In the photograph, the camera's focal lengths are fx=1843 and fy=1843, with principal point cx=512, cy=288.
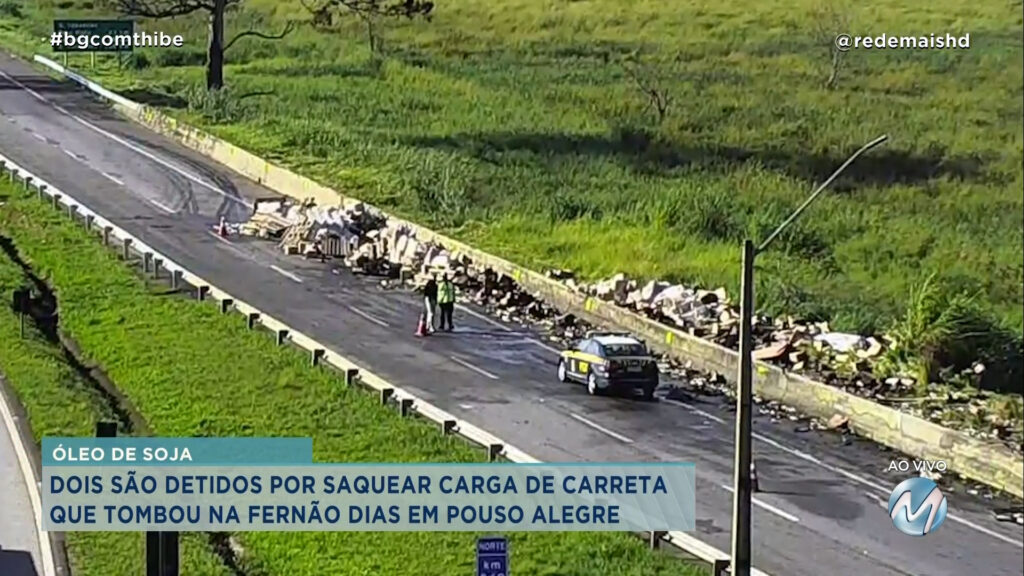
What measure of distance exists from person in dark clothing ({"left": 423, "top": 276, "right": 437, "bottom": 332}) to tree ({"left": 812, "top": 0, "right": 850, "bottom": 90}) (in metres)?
6.89

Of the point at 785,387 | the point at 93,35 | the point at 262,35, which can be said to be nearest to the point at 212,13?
the point at 262,35

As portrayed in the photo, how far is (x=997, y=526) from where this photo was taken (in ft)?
→ 55.3

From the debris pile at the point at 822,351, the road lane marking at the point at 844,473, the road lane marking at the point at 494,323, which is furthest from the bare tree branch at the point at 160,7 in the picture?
the road lane marking at the point at 844,473

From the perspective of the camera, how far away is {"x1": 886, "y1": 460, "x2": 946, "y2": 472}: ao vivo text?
17.3m

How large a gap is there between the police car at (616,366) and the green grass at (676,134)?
1.74 metres

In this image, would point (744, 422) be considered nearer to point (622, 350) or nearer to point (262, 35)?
point (622, 350)

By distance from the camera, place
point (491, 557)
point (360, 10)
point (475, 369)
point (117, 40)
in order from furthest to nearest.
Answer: point (117, 40) → point (360, 10) → point (475, 369) → point (491, 557)

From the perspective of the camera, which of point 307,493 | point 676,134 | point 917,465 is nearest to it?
point 917,465

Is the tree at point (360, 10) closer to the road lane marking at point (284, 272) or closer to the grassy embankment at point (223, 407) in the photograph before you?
the road lane marking at point (284, 272)

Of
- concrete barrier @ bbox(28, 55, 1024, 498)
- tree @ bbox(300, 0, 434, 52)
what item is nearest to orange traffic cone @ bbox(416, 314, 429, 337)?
concrete barrier @ bbox(28, 55, 1024, 498)

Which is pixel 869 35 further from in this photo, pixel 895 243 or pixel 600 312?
pixel 600 312

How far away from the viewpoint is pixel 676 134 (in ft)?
85.0

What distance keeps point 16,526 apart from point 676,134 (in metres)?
11.1

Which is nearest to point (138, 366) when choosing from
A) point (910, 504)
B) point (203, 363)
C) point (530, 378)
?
point (203, 363)
